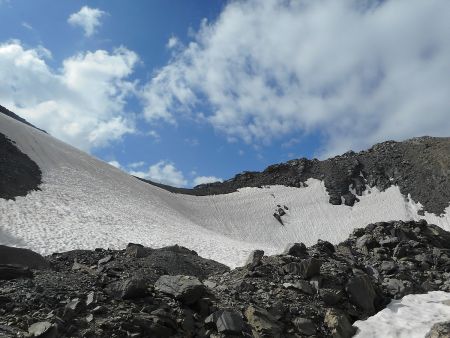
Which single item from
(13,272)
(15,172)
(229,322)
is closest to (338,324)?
(229,322)

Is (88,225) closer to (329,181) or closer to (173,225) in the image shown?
(173,225)

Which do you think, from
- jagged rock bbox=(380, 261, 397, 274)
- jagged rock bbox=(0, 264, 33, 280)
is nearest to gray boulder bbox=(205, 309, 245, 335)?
jagged rock bbox=(0, 264, 33, 280)

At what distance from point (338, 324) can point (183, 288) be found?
4500mm

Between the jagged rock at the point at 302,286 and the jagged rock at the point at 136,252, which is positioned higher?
the jagged rock at the point at 302,286

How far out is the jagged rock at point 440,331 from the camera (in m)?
10.3

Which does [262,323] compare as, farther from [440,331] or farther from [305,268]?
[440,331]

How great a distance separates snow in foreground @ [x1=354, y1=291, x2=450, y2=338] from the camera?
460 inches

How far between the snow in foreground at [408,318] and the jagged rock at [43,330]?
7925 millimetres

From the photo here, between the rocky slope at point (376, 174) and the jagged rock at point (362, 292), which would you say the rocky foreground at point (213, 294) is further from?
the rocky slope at point (376, 174)

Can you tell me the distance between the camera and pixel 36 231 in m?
26.1

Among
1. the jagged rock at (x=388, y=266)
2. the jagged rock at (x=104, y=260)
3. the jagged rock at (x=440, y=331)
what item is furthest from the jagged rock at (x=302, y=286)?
the jagged rock at (x=104, y=260)

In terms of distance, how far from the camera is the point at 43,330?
8.54 meters

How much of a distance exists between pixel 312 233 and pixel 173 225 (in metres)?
21.5

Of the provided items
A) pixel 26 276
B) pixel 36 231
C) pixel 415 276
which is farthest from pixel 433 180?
pixel 26 276
